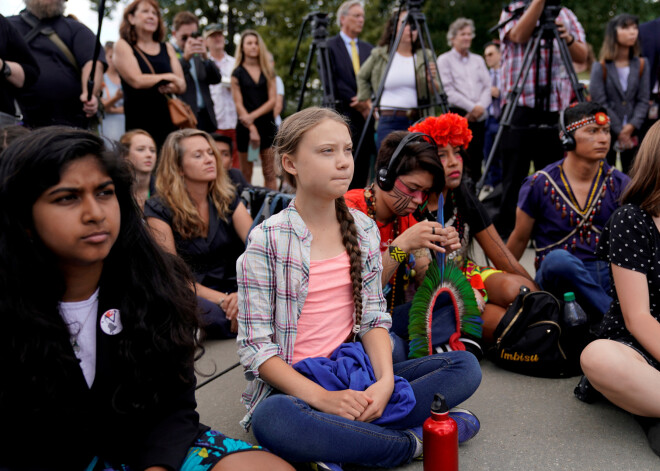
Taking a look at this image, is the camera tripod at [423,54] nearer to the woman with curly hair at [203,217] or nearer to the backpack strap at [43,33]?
the woman with curly hair at [203,217]

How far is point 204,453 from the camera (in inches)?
64.9

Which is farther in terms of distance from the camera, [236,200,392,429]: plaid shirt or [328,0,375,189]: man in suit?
[328,0,375,189]: man in suit

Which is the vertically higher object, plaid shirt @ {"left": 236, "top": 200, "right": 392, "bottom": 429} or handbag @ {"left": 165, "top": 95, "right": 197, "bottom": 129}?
handbag @ {"left": 165, "top": 95, "right": 197, "bottom": 129}

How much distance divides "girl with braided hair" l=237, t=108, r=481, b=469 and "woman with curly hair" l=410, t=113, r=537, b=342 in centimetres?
76

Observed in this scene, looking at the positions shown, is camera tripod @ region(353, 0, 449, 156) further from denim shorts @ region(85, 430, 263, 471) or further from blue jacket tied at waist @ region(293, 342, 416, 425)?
denim shorts @ region(85, 430, 263, 471)

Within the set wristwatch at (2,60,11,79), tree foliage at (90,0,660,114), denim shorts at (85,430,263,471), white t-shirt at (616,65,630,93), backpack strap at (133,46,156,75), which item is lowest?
denim shorts at (85,430,263,471)

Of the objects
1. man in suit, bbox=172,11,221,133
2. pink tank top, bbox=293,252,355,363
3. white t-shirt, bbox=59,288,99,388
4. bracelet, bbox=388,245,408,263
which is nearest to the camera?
white t-shirt, bbox=59,288,99,388

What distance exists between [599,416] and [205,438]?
1504 mm

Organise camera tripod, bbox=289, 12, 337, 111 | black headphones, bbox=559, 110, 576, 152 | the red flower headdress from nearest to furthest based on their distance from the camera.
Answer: the red flower headdress → black headphones, bbox=559, 110, 576, 152 → camera tripod, bbox=289, 12, 337, 111

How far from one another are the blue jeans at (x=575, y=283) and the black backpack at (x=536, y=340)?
0.20 metres

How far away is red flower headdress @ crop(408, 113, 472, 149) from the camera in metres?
2.88

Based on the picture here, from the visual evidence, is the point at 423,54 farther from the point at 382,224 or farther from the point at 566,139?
the point at 382,224

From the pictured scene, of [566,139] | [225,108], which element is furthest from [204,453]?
[225,108]

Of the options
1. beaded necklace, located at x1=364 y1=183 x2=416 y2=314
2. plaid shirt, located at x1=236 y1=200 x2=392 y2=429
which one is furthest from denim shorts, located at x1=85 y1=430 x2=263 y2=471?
beaded necklace, located at x1=364 y1=183 x2=416 y2=314
